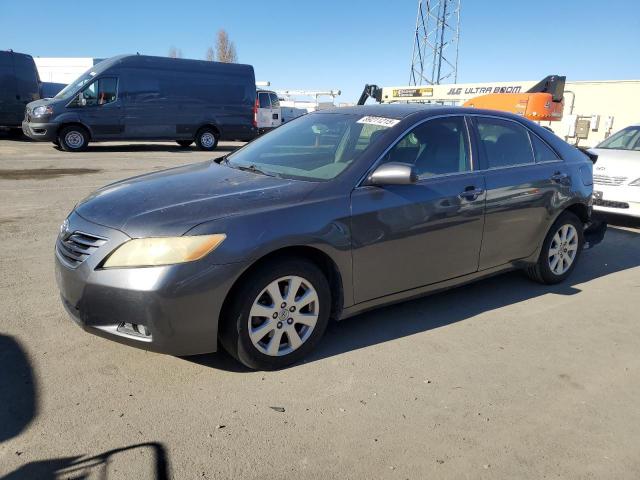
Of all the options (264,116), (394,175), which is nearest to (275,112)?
(264,116)

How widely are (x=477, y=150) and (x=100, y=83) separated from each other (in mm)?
12783

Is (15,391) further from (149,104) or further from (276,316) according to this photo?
(149,104)

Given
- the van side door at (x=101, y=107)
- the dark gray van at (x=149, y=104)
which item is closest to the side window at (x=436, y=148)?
the dark gray van at (x=149, y=104)

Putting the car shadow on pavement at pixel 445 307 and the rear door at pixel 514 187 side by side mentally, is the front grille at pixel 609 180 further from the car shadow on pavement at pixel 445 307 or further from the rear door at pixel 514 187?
the rear door at pixel 514 187

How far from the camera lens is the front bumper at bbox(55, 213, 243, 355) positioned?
271cm

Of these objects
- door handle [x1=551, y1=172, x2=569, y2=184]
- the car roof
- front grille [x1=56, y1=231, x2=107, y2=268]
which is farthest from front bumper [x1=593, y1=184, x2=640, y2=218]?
front grille [x1=56, y1=231, x2=107, y2=268]

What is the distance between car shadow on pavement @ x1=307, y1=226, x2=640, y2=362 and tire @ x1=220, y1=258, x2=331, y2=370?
0.22 meters

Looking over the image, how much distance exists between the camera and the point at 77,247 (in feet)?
9.72

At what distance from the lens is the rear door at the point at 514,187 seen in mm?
4137

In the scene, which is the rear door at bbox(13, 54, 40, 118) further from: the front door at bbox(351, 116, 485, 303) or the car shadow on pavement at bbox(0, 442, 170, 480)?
the car shadow on pavement at bbox(0, 442, 170, 480)

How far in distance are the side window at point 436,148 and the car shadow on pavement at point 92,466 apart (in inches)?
91.7

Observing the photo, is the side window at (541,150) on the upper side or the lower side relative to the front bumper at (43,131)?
upper

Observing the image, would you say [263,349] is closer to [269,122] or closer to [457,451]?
[457,451]

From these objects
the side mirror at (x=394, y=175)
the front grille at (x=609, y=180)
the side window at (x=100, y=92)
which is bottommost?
the front grille at (x=609, y=180)
